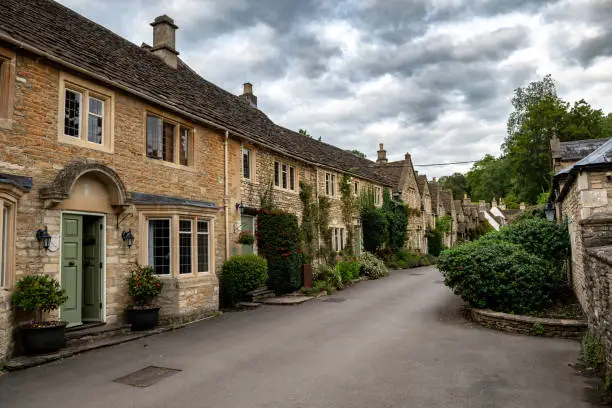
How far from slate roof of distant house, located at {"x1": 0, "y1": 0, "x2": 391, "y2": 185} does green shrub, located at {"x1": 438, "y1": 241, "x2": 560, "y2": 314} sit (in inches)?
372

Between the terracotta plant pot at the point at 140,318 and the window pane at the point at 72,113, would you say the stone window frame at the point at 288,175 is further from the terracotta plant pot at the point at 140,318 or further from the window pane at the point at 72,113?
the window pane at the point at 72,113

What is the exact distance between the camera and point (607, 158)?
939cm

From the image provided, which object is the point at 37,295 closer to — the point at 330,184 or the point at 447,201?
the point at 330,184

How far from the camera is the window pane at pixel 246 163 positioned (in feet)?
56.6

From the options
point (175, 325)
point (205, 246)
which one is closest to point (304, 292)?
point (205, 246)

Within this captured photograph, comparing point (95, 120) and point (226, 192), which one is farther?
point (226, 192)

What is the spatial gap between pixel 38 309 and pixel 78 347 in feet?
3.85

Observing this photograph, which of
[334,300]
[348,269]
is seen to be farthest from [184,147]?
[348,269]

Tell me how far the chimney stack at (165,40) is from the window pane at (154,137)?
5.45m

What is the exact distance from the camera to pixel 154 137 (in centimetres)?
1292

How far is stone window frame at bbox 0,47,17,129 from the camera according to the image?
29.2 ft

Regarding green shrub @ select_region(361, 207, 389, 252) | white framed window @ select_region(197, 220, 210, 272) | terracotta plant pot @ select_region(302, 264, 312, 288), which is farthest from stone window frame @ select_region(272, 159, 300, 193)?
green shrub @ select_region(361, 207, 389, 252)

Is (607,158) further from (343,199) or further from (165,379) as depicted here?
(343,199)

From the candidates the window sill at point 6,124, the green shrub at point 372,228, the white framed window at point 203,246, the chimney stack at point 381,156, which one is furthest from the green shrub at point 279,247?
the chimney stack at point 381,156
